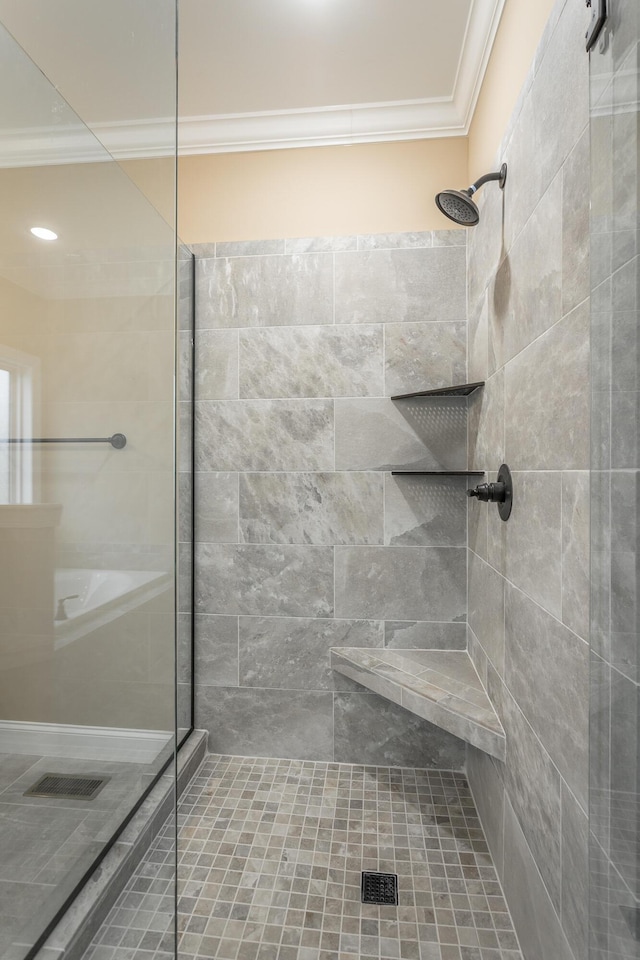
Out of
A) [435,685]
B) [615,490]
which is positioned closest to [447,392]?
[435,685]

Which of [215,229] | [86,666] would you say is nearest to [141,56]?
[86,666]

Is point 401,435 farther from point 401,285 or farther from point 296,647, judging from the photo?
point 296,647

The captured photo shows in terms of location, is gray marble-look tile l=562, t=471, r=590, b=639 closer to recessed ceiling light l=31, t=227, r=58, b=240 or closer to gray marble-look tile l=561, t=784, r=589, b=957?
gray marble-look tile l=561, t=784, r=589, b=957

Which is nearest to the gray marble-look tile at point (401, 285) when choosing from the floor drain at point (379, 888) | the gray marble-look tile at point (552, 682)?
the gray marble-look tile at point (552, 682)

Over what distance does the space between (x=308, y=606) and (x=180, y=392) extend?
3.10 feet

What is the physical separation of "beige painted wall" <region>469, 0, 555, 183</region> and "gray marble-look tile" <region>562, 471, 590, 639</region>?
3.21ft

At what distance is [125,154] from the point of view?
0.74m

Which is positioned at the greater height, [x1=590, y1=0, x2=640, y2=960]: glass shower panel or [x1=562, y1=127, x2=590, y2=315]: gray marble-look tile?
[x1=562, y1=127, x2=590, y2=315]: gray marble-look tile

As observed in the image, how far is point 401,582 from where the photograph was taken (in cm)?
194

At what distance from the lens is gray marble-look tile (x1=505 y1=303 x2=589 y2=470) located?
2.88ft

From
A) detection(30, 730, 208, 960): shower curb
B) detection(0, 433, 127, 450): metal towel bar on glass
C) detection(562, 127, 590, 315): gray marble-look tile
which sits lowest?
detection(30, 730, 208, 960): shower curb

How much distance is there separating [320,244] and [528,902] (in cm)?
207

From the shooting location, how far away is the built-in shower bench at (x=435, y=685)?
1.39 meters

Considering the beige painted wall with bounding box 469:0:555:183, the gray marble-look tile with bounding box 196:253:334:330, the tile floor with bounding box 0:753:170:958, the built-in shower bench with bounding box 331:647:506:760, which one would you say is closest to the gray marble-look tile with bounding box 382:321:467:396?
the gray marble-look tile with bounding box 196:253:334:330
